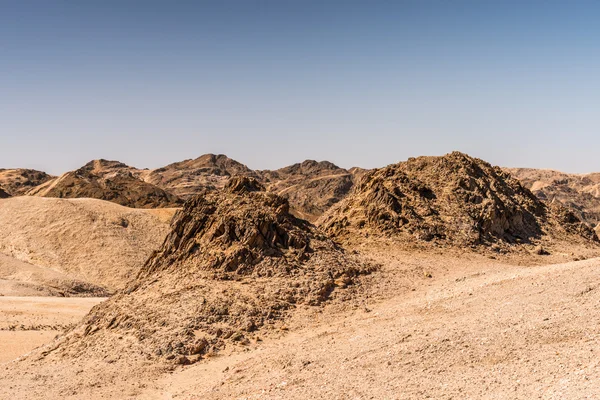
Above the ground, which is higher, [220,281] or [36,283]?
[220,281]

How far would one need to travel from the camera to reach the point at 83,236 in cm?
3853

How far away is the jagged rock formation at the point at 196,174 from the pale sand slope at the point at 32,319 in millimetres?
67184

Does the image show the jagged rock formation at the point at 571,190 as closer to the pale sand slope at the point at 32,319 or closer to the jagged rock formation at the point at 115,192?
the jagged rock formation at the point at 115,192

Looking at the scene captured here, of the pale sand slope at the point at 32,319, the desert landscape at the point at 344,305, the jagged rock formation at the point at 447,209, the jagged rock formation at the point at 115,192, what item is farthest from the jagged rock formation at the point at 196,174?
the desert landscape at the point at 344,305

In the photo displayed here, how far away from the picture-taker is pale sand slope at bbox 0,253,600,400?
9383 millimetres

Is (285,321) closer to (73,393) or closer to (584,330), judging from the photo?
(73,393)

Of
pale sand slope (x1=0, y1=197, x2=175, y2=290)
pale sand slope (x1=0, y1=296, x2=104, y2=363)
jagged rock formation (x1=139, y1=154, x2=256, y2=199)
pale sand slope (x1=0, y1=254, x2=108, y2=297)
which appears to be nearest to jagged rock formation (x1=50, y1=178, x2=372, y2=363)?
pale sand slope (x1=0, y1=296, x2=104, y2=363)

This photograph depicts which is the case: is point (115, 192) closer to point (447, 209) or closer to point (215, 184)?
point (447, 209)

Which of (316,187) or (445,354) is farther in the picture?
(316,187)

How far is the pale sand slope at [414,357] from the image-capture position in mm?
9383

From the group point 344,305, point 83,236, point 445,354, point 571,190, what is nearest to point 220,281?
point 344,305

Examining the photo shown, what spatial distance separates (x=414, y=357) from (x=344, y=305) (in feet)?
16.4

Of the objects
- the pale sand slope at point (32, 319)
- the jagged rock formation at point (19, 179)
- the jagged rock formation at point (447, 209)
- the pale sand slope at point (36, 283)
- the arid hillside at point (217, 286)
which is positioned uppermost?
the jagged rock formation at point (19, 179)

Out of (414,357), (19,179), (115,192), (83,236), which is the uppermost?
(19,179)
